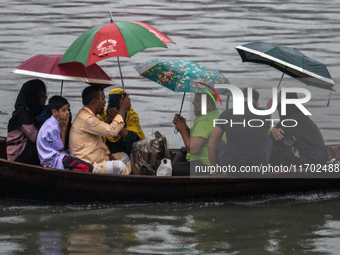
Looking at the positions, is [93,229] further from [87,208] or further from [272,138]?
[272,138]

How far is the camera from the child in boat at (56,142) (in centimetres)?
619

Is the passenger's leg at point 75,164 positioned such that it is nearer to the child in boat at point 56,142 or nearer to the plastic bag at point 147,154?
the child in boat at point 56,142

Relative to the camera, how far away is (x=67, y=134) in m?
6.62

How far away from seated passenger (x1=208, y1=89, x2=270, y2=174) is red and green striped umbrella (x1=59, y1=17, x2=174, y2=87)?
Result: 1118 millimetres

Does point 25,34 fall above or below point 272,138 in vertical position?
above

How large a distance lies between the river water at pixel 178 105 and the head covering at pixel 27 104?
0.97m

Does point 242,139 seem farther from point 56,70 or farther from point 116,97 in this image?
point 56,70

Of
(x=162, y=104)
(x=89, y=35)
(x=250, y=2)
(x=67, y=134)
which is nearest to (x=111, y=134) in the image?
(x=67, y=134)

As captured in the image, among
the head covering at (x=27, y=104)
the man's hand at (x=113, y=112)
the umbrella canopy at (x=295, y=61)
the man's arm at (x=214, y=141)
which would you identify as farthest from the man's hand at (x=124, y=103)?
the umbrella canopy at (x=295, y=61)

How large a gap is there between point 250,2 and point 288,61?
15.0m

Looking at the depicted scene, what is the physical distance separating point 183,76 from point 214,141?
2.55ft

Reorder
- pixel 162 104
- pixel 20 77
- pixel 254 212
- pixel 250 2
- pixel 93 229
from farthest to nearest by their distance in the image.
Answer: pixel 250 2 < pixel 20 77 < pixel 162 104 < pixel 254 212 < pixel 93 229

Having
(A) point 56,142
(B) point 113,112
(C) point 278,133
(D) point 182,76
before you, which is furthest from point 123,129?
(C) point 278,133

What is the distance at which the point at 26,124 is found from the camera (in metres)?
6.38
